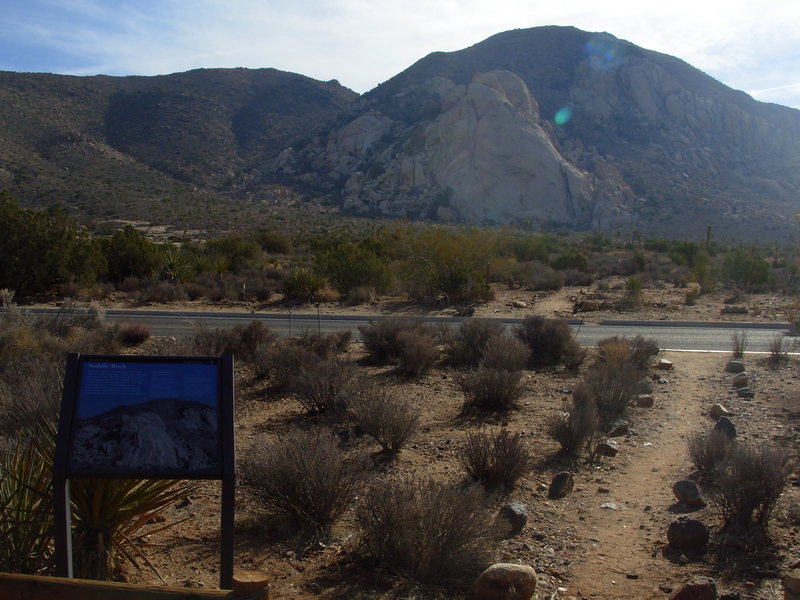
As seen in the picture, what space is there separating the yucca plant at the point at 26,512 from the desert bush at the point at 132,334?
9569 millimetres

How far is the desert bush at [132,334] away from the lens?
14.4 m

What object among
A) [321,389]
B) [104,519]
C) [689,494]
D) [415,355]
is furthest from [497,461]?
[415,355]

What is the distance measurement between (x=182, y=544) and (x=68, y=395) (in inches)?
88.8

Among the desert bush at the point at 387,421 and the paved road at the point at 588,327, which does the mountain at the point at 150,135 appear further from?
the desert bush at the point at 387,421

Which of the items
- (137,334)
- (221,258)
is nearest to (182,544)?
(137,334)

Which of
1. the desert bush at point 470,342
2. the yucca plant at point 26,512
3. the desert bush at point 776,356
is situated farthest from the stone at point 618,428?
the yucca plant at point 26,512

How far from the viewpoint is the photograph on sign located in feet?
12.8

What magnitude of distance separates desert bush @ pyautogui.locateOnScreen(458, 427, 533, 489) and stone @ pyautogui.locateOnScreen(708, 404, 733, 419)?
438cm

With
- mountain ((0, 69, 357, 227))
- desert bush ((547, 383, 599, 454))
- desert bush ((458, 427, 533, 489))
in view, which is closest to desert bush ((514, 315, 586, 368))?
desert bush ((547, 383, 599, 454))

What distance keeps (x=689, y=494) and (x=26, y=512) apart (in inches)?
218

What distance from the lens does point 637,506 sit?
22.7ft

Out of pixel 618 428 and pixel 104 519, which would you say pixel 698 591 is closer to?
pixel 104 519

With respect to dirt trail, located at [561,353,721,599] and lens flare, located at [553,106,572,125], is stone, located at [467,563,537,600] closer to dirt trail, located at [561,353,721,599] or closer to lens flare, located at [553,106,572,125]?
dirt trail, located at [561,353,721,599]

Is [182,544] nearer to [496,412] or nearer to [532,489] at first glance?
[532,489]
